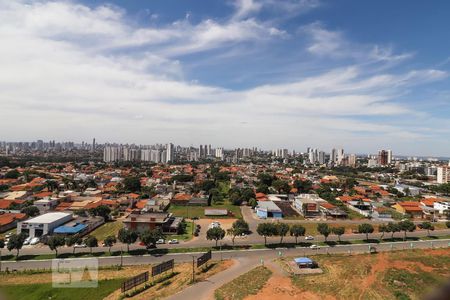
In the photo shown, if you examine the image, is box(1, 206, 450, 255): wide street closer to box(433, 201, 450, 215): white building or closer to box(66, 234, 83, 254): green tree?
box(66, 234, 83, 254): green tree

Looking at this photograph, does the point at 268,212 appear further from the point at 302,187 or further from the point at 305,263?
the point at 302,187

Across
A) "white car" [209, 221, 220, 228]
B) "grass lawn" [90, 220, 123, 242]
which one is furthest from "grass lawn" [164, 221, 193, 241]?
"grass lawn" [90, 220, 123, 242]

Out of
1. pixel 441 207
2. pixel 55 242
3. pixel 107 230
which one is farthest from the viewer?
pixel 441 207

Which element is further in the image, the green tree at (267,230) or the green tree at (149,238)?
the green tree at (267,230)

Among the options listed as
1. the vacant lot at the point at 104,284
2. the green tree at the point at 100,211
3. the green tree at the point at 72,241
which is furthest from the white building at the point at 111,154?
the vacant lot at the point at 104,284

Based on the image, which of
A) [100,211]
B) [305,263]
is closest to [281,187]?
[100,211]

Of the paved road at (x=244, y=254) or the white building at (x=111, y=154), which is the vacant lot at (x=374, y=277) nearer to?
the paved road at (x=244, y=254)

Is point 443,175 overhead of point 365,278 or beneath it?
overhead

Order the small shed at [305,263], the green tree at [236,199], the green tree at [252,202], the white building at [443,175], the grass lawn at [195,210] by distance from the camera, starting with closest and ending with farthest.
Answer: the small shed at [305,263] < the grass lawn at [195,210] < the green tree at [252,202] < the green tree at [236,199] < the white building at [443,175]
